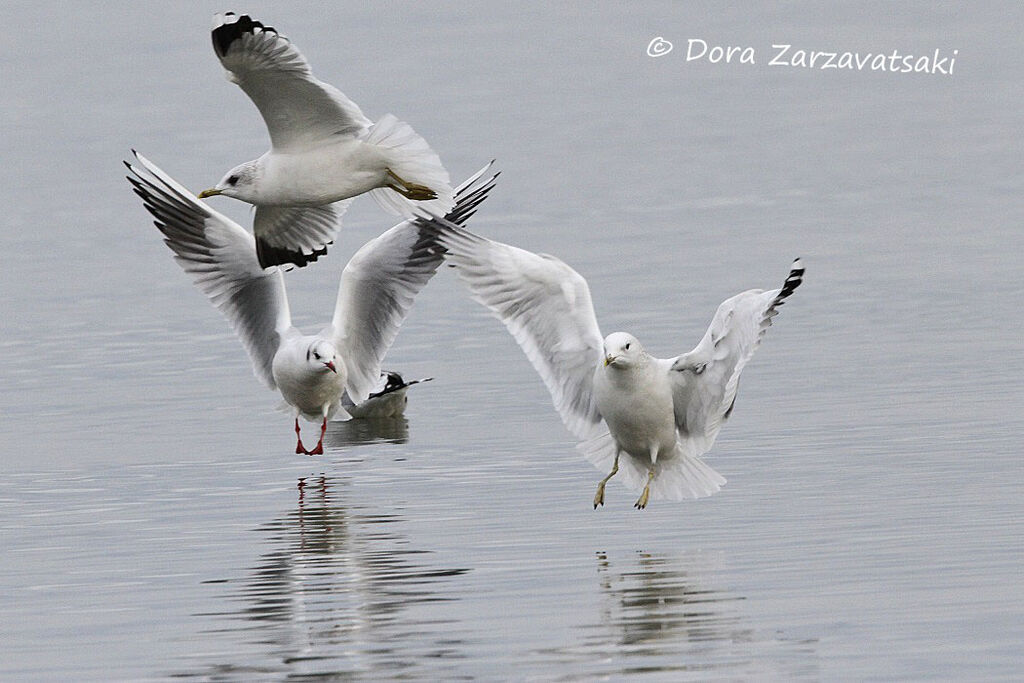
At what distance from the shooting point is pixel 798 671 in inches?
261

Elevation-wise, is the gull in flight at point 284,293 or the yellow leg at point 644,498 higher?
the gull in flight at point 284,293

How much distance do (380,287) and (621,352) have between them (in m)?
3.00

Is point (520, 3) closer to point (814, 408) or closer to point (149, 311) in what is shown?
point (149, 311)

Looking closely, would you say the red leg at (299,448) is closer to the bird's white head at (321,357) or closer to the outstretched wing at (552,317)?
the bird's white head at (321,357)

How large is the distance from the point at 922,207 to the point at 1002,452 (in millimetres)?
13618

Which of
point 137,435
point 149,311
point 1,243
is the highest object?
point 1,243

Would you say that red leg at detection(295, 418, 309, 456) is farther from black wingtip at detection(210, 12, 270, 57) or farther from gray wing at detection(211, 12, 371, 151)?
black wingtip at detection(210, 12, 270, 57)

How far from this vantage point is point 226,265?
12.5m

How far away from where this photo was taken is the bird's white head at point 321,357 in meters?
11.9

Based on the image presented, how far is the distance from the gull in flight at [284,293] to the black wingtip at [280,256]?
48 millimetres

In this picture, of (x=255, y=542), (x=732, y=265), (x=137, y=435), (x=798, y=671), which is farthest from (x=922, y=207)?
(x=798, y=671)

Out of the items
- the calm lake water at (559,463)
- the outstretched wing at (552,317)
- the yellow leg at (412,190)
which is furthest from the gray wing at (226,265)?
the outstretched wing at (552,317)

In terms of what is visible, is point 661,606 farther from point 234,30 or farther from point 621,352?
point 234,30

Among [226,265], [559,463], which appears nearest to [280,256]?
[226,265]
